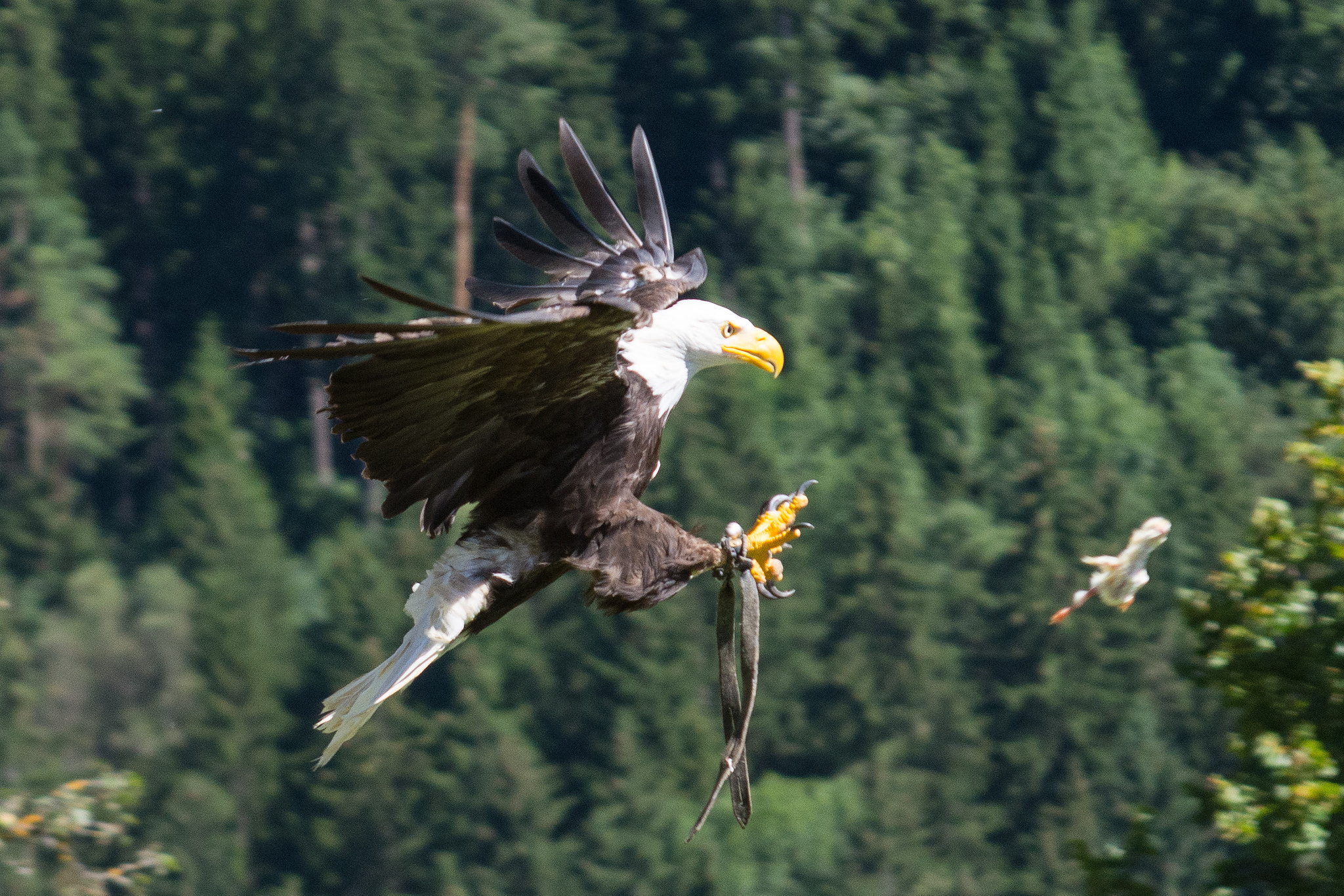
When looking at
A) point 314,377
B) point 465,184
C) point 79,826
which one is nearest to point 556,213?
point 79,826

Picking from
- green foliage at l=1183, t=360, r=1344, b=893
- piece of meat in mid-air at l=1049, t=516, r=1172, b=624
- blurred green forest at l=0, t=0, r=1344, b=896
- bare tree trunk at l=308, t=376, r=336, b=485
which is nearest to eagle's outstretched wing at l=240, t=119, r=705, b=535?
piece of meat in mid-air at l=1049, t=516, r=1172, b=624

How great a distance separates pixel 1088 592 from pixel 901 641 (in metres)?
30.1

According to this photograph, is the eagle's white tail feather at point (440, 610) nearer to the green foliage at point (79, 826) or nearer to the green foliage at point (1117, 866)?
the green foliage at point (79, 826)

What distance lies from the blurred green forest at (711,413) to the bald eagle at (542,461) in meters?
25.0

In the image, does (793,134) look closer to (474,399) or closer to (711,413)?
(711,413)

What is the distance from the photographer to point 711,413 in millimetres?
34438

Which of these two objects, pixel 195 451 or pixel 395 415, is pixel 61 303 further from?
pixel 395 415

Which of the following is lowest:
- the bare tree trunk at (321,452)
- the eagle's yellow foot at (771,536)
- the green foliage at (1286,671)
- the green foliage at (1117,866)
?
the bare tree trunk at (321,452)

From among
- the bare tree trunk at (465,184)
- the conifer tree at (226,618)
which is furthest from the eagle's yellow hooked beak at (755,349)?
the bare tree trunk at (465,184)

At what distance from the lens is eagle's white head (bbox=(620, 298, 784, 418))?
4945mm

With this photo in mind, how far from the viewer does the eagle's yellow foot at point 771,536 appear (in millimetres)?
5078

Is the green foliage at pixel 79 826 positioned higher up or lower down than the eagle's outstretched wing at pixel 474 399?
lower down

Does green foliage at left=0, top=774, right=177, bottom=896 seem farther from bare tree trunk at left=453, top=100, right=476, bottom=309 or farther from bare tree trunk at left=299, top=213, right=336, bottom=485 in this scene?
bare tree trunk at left=453, top=100, right=476, bottom=309

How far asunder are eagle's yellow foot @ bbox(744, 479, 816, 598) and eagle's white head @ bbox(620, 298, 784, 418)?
0.40m
